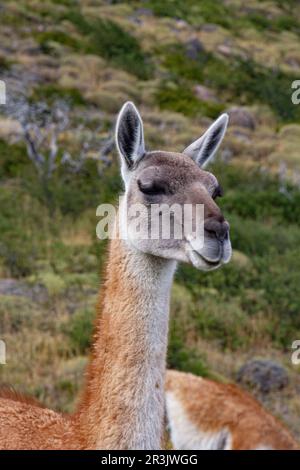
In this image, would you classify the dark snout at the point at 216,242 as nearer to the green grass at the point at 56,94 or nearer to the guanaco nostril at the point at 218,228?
the guanaco nostril at the point at 218,228

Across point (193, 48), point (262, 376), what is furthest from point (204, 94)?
point (262, 376)

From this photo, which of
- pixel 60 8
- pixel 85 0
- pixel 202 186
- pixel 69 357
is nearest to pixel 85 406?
pixel 202 186

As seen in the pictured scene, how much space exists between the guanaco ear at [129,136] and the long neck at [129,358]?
0.45 meters

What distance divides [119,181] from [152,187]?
1204 centimetres

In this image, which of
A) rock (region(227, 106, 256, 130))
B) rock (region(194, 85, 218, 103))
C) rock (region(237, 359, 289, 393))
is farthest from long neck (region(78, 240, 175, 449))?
rock (region(194, 85, 218, 103))

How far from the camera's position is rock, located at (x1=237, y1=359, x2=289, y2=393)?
332 inches

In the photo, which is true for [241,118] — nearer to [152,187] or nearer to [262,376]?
[262,376]

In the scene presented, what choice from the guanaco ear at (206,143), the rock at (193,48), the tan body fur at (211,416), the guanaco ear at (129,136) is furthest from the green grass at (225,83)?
the guanaco ear at (129,136)

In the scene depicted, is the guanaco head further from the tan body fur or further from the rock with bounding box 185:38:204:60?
the rock with bounding box 185:38:204:60

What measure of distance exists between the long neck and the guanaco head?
111mm

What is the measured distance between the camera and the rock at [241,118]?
28516 millimetres

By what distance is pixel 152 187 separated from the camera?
11.8ft

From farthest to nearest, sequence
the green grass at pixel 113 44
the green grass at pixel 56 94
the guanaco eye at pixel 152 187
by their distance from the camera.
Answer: the green grass at pixel 113 44
the green grass at pixel 56 94
the guanaco eye at pixel 152 187

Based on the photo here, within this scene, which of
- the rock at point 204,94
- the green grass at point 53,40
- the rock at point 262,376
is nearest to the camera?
the rock at point 262,376
